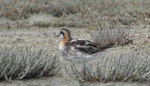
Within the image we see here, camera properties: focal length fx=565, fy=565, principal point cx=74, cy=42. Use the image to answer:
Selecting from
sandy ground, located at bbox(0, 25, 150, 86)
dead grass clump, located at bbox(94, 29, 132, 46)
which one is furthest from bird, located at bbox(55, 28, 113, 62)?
dead grass clump, located at bbox(94, 29, 132, 46)

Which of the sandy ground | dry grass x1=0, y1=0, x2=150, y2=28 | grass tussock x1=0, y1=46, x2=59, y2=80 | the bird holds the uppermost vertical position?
grass tussock x1=0, y1=46, x2=59, y2=80

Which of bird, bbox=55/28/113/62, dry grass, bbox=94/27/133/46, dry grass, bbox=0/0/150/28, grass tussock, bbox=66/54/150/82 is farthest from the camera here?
dry grass, bbox=0/0/150/28

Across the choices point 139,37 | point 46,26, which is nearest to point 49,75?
point 139,37

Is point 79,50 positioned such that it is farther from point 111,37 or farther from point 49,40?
point 49,40

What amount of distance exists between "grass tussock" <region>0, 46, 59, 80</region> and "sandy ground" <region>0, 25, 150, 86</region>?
10cm

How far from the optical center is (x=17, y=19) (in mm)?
15992

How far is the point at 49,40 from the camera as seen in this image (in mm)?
12984

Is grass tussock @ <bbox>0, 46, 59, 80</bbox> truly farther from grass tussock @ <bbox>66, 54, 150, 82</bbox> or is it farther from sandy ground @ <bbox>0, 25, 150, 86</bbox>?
grass tussock @ <bbox>66, 54, 150, 82</bbox>

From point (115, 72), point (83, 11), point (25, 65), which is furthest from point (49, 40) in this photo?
point (115, 72)

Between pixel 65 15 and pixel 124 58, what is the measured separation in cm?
782

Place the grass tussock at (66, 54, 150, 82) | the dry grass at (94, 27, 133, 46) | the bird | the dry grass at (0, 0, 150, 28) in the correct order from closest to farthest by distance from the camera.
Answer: the grass tussock at (66, 54, 150, 82) → the bird → the dry grass at (94, 27, 133, 46) → the dry grass at (0, 0, 150, 28)

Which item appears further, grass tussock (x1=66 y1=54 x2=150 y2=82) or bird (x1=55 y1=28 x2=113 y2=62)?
bird (x1=55 y1=28 x2=113 y2=62)

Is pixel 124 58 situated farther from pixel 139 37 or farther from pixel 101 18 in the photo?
pixel 101 18

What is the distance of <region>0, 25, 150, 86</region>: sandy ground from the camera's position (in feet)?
27.2
